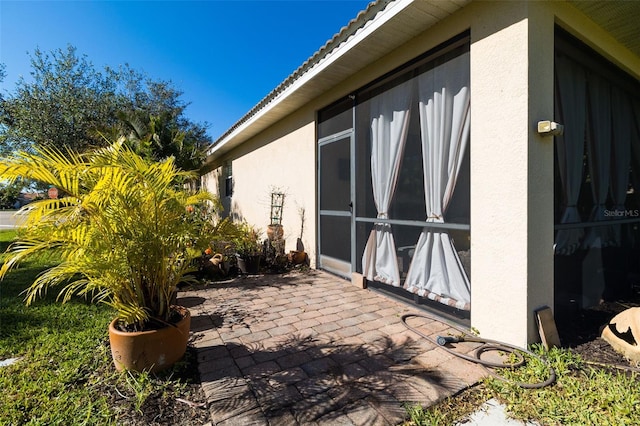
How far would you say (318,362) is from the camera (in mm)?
2539

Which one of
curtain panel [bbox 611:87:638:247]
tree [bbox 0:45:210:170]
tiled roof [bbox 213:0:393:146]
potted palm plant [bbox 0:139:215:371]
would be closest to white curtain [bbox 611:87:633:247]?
curtain panel [bbox 611:87:638:247]

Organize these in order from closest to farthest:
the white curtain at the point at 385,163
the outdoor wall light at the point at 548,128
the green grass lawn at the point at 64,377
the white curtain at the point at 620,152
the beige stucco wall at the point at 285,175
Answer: the green grass lawn at the point at 64,377 < the outdoor wall light at the point at 548,128 < the white curtain at the point at 385,163 < the white curtain at the point at 620,152 < the beige stucco wall at the point at 285,175

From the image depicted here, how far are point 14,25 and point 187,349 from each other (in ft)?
25.9

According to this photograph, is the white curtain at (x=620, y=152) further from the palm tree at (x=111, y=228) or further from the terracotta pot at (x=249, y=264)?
the terracotta pot at (x=249, y=264)

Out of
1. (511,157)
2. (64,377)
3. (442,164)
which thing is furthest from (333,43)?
(64,377)

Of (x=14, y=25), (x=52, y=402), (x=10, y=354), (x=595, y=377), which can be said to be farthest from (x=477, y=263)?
(x=14, y=25)

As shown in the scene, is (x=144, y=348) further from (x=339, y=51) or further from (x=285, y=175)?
(x=285, y=175)

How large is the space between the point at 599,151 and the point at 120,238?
557 centimetres

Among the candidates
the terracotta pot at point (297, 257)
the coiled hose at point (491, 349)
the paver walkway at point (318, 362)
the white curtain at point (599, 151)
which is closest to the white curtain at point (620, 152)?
the white curtain at point (599, 151)

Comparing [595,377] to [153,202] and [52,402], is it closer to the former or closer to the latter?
[153,202]

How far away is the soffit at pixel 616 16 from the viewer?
2.87 meters

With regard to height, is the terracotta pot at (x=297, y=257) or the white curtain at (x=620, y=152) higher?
the white curtain at (x=620, y=152)

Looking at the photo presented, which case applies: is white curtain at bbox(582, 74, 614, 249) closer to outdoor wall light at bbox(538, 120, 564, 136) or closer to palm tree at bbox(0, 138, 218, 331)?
outdoor wall light at bbox(538, 120, 564, 136)

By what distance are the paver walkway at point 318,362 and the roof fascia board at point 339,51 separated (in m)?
3.36
